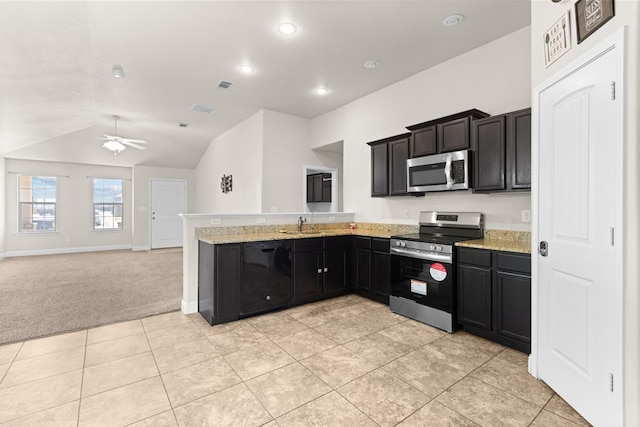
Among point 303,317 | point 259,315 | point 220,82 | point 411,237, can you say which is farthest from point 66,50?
point 411,237

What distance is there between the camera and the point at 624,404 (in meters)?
1.48

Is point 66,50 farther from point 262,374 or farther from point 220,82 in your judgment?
point 262,374

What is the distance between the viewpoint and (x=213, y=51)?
135 inches

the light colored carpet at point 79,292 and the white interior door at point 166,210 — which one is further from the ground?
the white interior door at point 166,210

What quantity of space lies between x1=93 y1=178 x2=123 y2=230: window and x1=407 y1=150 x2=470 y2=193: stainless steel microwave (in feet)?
Answer: 28.5

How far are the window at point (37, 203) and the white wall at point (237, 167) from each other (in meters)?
3.83

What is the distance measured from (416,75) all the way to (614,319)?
344cm

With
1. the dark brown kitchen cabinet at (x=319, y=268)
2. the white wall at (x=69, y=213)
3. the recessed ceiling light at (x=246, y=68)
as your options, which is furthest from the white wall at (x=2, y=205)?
the dark brown kitchen cabinet at (x=319, y=268)

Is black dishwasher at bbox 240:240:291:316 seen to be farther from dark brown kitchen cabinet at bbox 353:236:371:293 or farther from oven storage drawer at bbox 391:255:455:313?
oven storage drawer at bbox 391:255:455:313

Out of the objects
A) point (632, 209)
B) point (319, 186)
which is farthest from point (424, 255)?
point (319, 186)

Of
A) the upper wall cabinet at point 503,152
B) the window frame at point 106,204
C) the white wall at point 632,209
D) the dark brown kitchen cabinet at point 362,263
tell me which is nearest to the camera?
the white wall at point 632,209

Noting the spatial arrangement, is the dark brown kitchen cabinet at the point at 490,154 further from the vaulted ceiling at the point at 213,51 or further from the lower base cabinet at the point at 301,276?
the lower base cabinet at the point at 301,276

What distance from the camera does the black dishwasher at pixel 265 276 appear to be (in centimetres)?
330

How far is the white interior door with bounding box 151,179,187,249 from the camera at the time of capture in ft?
29.4
